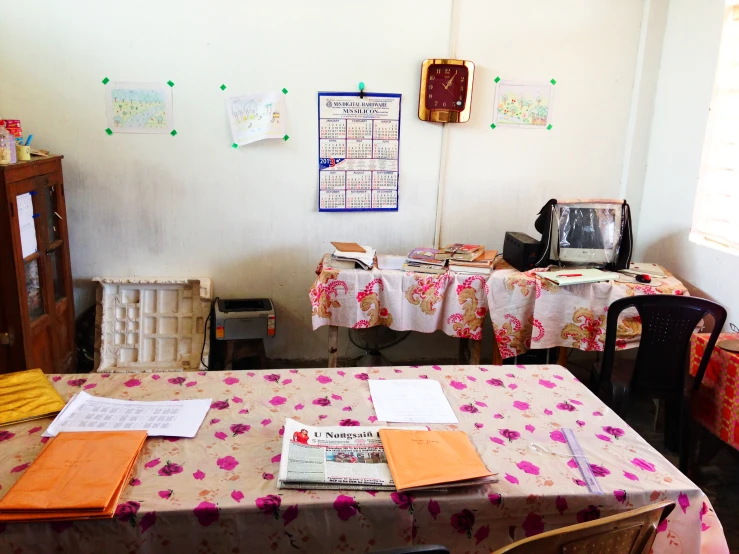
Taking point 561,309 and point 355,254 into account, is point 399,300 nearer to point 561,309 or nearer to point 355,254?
point 355,254

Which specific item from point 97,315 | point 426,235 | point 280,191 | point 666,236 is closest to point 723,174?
point 666,236

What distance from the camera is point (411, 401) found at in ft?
6.02

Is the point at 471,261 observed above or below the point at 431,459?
above

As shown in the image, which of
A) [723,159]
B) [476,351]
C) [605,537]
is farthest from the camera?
[476,351]

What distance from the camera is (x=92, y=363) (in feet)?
11.7

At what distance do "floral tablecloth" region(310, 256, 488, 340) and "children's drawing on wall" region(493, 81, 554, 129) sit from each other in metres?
1.15

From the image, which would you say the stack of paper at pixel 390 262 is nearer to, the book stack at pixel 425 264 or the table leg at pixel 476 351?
the book stack at pixel 425 264

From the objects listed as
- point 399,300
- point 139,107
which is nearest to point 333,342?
point 399,300

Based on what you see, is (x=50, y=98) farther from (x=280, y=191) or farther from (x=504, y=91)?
(x=504, y=91)

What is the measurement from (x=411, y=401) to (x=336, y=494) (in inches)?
19.4

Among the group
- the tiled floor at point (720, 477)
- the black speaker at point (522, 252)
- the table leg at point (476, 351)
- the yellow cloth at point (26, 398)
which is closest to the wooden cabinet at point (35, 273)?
the yellow cloth at point (26, 398)

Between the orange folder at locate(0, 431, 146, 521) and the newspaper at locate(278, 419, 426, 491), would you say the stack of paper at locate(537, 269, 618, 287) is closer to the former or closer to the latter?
the newspaper at locate(278, 419, 426, 491)

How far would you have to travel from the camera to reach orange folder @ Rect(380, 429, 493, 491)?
1.44 meters

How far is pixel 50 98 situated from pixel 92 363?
1500mm
